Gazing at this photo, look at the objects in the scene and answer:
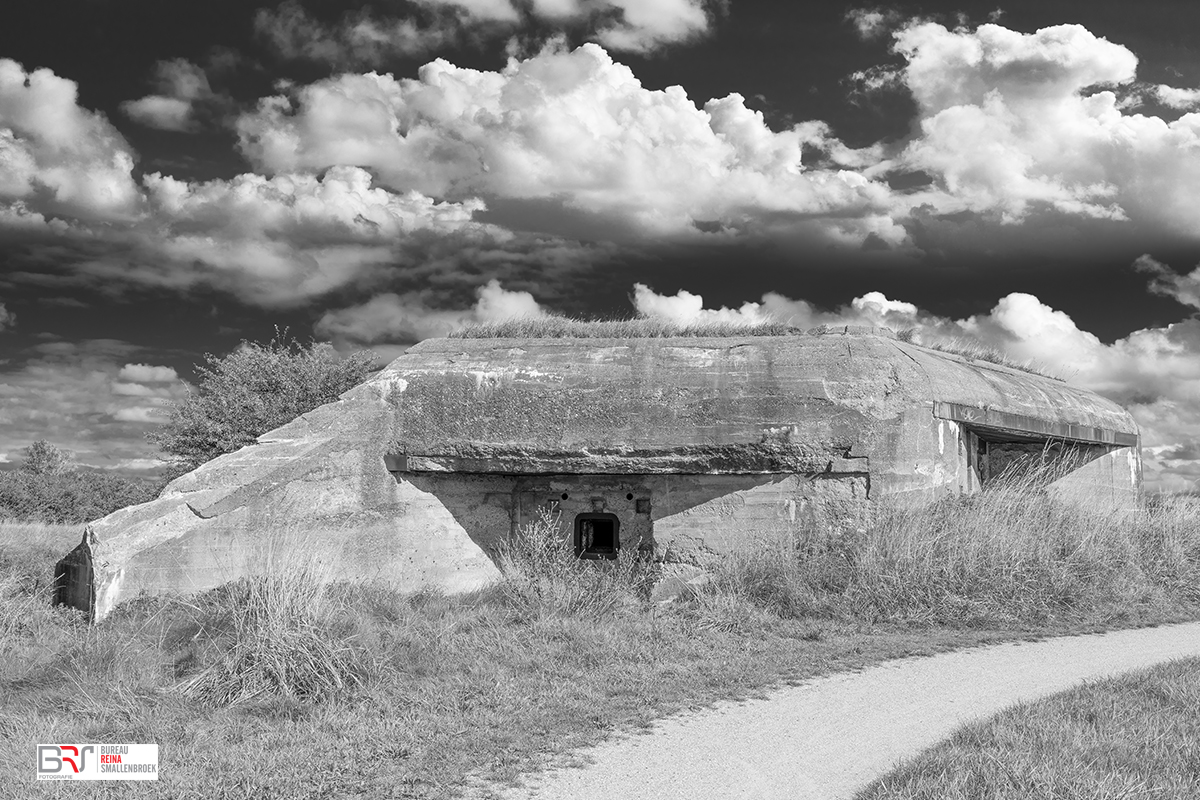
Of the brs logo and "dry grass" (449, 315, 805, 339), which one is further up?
"dry grass" (449, 315, 805, 339)

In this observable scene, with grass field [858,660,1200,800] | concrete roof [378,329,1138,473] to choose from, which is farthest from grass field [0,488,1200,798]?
grass field [858,660,1200,800]

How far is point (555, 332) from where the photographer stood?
11156 millimetres

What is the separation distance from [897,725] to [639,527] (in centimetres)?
506

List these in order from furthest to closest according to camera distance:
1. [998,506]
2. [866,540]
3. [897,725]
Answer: [998,506] → [866,540] → [897,725]

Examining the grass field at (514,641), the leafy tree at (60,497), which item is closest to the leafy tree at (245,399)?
the grass field at (514,641)

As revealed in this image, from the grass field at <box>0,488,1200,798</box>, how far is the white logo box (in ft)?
0.37

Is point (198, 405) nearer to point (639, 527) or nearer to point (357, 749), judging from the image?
point (639, 527)

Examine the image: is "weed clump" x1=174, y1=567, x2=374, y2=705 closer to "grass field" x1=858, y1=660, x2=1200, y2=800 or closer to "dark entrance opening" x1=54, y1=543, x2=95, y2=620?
"dark entrance opening" x1=54, y1=543, x2=95, y2=620

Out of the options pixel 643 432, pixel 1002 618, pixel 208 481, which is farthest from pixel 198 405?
pixel 1002 618

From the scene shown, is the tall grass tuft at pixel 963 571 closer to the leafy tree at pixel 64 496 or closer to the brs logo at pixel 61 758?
the brs logo at pixel 61 758

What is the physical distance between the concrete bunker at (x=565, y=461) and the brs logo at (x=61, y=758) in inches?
137

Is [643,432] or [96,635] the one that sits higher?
[643,432]

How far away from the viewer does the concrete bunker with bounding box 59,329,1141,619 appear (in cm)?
921

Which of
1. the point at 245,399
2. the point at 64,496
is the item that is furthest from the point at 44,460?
the point at 245,399
